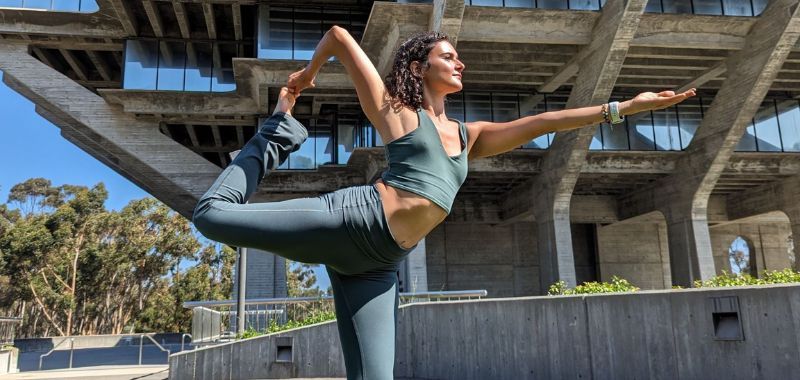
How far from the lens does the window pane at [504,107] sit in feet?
73.7

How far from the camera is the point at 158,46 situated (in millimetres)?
23406

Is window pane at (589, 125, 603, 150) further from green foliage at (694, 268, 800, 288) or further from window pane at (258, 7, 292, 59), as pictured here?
green foliage at (694, 268, 800, 288)

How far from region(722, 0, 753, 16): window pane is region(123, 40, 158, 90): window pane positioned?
71.1 ft

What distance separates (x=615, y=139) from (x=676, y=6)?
5457mm

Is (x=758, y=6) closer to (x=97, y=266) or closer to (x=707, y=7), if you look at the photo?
(x=707, y=7)

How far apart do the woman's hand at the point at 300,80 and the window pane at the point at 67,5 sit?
2468cm

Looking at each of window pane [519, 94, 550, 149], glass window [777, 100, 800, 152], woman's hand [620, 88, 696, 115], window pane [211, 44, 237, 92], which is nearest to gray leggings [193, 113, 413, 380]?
woman's hand [620, 88, 696, 115]

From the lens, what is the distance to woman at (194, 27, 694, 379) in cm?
196

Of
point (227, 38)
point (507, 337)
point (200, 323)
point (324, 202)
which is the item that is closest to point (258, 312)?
point (200, 323)

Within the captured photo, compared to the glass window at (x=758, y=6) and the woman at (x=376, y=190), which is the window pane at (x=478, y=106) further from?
the woman at (x=376, y=190)

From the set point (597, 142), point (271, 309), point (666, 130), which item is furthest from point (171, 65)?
point (666, 130)

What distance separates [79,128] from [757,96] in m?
27.1

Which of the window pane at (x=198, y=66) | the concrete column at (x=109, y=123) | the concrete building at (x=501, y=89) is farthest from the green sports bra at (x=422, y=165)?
the window pane at (x=198, y=66)

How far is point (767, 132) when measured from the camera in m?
23.3
